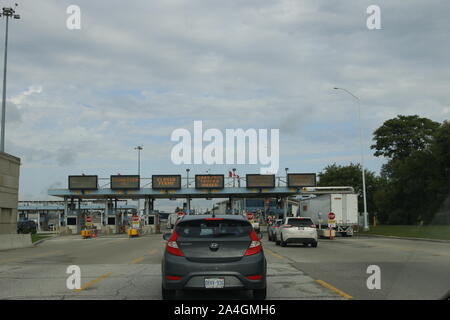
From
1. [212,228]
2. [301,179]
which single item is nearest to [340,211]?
[301,179]

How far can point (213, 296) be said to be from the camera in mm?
9758

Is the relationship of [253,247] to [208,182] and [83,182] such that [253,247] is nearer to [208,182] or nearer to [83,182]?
[208,182]

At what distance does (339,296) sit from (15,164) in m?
30.6

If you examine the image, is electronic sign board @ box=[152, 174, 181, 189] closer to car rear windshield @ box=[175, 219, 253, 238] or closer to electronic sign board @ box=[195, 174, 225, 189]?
electronic sign board @ box=[195, 174, 225, 189]

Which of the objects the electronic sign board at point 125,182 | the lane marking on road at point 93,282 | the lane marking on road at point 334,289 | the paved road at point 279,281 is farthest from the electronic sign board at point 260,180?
the lane marking on road at point 334,289

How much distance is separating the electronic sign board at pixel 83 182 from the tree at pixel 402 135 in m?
43.6

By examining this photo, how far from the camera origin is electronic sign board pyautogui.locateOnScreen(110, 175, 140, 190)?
63.2 metres

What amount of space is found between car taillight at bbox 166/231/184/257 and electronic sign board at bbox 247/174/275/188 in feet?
177

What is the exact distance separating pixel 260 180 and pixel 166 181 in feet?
37.4

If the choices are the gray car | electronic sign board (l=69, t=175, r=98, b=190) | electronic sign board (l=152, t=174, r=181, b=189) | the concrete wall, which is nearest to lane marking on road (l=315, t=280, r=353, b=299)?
the gray car

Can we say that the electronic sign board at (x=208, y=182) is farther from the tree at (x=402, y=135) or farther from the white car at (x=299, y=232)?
the white car at (x=299, y=232)

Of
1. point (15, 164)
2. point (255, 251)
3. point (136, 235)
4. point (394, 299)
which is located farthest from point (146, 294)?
point (136, 235)
